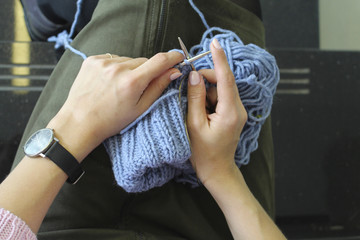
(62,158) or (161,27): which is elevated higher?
(161,27)

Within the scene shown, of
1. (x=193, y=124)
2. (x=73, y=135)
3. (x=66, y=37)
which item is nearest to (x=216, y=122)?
(x=193, y=124)

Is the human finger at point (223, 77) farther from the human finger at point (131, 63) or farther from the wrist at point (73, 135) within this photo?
the wrist at point (73, 135)

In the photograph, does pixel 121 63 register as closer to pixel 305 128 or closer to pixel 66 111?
pixel 66 111

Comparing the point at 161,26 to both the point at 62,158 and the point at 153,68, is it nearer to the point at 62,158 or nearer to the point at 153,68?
the point at 153,68

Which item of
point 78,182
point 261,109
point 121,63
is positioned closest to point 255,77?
point 261,109

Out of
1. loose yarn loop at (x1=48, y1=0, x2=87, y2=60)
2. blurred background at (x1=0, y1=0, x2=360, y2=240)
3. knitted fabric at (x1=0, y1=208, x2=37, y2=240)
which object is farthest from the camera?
blurred background at (x1=0, y1=0, x2=360, y2=240)

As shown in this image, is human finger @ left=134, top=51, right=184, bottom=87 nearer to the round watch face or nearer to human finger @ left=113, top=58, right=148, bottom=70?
human finger @ left=113, top=58, right=148, bottom=70

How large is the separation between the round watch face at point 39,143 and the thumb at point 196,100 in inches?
9.3

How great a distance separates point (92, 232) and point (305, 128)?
2.85ft

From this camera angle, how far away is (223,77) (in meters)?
0.57

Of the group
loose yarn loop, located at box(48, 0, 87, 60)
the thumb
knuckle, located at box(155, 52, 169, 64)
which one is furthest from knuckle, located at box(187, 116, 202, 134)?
loose yarn loop, located at box(48, 0, 87, 60)

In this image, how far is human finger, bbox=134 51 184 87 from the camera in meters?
0.55

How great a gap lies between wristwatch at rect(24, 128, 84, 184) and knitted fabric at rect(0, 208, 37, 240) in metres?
0.10

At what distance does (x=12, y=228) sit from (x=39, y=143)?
0.44 feet
